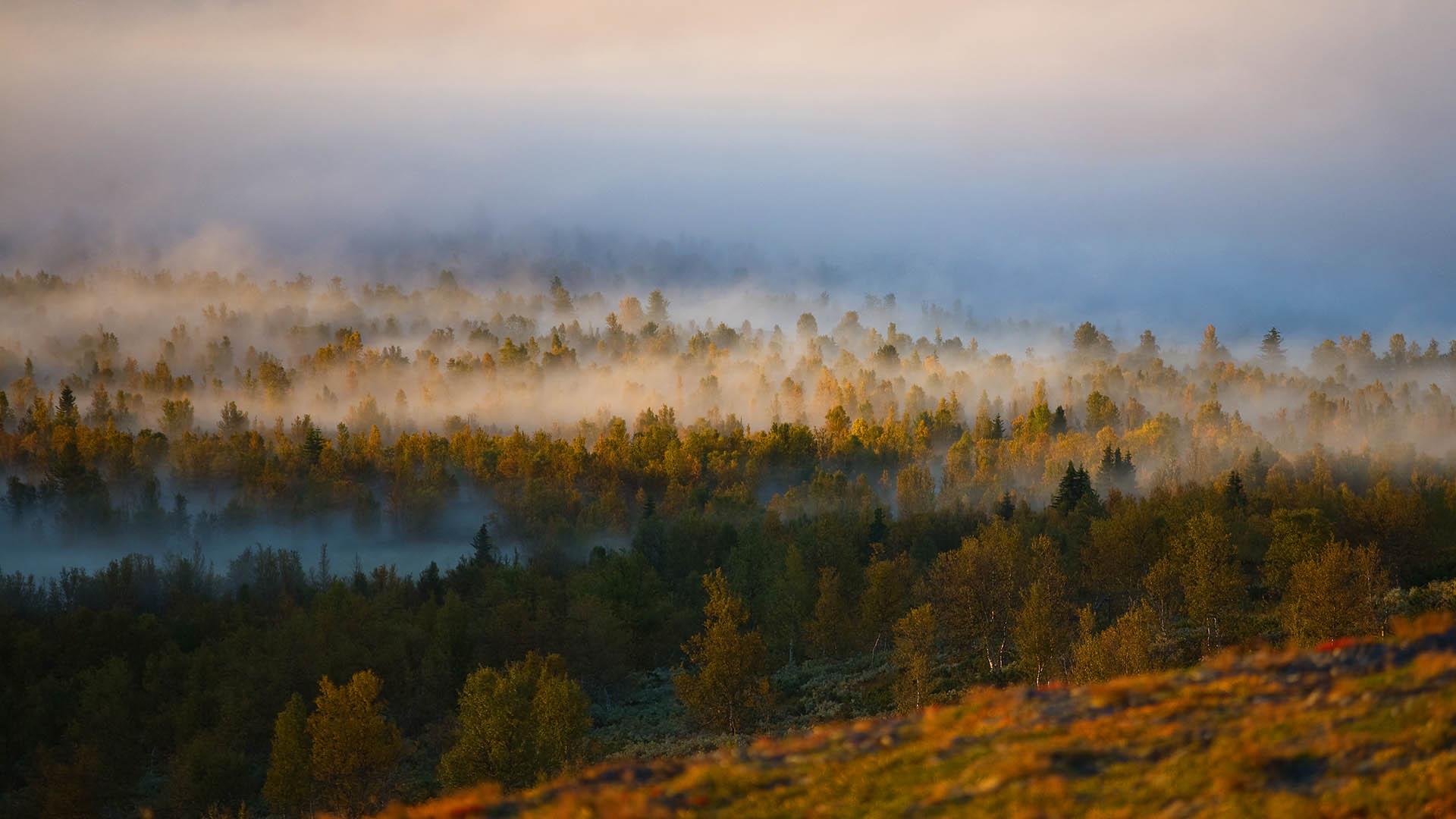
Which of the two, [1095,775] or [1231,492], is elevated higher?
[1095,775]

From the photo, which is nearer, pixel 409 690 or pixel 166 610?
pixel 409 690

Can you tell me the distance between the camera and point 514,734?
6994 cm

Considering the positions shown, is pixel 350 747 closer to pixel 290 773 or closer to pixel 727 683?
pixel 290 773

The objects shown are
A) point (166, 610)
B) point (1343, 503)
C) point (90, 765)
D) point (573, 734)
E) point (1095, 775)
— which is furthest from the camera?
point (166, 610)

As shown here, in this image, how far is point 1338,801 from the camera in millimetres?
18484

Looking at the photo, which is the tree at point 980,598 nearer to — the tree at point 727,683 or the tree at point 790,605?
the tree at point 790,605

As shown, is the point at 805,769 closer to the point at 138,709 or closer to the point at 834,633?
the point at 834,633

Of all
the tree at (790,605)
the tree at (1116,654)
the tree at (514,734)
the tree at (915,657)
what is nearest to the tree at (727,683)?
the tree at (915,657)

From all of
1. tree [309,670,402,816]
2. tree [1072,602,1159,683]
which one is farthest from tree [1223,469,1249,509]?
tree [309,670,402,816]

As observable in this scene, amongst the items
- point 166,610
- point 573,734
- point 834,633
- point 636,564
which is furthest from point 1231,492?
point 166,610

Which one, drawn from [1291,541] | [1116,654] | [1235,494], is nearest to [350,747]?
[1116,654]

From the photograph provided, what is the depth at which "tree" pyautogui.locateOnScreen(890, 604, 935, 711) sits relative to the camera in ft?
276

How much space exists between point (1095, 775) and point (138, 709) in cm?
11522

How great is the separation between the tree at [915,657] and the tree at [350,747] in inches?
1534
